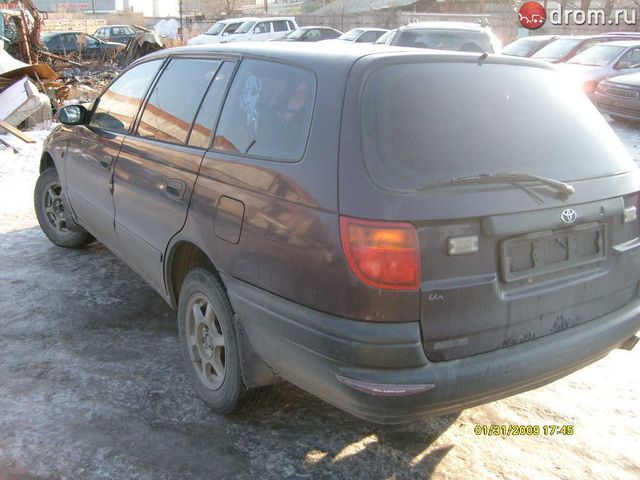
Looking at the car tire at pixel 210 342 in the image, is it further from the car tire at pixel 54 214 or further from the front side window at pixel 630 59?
the front side window at pixel 630 59

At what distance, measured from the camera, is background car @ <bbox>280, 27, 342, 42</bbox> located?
2495cm

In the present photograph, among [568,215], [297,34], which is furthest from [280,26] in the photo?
[568,215]

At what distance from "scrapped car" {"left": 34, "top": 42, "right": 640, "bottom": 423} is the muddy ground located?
10.4 inches

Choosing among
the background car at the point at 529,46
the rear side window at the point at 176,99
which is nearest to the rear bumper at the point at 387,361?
the rear side window at the point at 176,99

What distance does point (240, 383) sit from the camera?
2971 mm

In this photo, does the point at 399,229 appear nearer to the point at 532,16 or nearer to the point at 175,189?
the point at 175,189

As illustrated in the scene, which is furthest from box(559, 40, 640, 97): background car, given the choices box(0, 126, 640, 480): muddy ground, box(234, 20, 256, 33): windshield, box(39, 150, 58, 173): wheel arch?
box(234, 20, 256, 33): windshield

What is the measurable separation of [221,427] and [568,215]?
1.87 m

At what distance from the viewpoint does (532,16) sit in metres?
30.7

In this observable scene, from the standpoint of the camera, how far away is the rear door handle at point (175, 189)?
325 centimetres

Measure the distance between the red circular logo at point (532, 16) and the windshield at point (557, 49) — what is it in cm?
1535

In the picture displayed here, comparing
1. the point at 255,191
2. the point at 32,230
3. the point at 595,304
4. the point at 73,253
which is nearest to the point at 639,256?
the point at 595,304

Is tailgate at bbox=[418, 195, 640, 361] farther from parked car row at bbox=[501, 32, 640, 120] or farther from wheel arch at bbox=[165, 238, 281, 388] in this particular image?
parked car row at bbox=[501, 32, 640, 120]

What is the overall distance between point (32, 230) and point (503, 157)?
5049 mm
